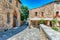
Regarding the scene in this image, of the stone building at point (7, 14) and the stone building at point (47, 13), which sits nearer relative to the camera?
the stone building at point (7, 14)

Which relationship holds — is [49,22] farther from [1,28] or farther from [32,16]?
[1,28]

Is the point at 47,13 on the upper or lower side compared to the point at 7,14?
upper

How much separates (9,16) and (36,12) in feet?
34.3

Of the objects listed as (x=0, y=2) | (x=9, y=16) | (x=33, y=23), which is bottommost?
(x=33, y=23)

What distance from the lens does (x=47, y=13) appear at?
25469 mm

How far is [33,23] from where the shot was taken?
24969 mm

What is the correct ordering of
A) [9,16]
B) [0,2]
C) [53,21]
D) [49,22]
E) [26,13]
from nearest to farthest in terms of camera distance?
1. [0,2]
2. [9,16]
3. [53,21]
4. [49,22]
5. [26,13]

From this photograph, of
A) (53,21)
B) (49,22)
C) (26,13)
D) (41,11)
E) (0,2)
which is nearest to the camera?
(0,2)

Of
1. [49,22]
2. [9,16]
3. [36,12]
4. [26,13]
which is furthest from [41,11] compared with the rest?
[26,13]

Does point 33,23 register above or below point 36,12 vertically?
below

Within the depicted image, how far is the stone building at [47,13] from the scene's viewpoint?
24.1 meters

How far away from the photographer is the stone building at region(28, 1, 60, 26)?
24.1 meters

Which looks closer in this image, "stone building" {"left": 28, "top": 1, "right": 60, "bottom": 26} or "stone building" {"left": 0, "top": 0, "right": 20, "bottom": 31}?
"stone building" {"left": 0, "top": 0, "right": 20, "bottom": 31}

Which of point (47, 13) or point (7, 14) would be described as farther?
point (47, 13)
